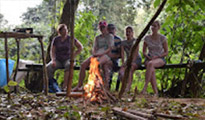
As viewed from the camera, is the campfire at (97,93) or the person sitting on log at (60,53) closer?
the campfire at (97,93)

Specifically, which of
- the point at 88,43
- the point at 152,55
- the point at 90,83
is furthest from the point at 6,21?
the point at 90,83

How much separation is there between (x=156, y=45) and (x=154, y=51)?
0.44ft

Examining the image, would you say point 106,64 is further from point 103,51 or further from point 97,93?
point 97,93

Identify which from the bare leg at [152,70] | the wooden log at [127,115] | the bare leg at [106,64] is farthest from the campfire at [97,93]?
the bare leg at [106,64]

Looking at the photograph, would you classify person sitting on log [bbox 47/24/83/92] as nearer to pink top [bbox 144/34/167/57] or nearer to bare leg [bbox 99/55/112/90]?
bare leg [bbox 99/55/112/90]

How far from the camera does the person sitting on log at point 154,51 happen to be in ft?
20.0

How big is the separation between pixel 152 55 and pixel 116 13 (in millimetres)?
14359

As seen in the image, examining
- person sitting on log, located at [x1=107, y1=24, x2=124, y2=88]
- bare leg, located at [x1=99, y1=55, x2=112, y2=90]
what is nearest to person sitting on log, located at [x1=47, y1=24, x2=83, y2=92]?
bare leg, located at [x1=99, y1=55, x2=112, y2=90]

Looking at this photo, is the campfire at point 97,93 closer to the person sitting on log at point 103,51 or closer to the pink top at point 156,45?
the person sitting on log at point 103,51

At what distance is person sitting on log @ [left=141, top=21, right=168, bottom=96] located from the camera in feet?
20.0

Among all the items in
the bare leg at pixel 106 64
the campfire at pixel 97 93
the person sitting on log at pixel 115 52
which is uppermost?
the person sitting on log at pixel 115 52

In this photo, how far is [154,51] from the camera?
641 cm

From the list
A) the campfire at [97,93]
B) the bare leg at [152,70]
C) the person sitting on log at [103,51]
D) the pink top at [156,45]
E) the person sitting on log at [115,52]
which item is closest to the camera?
the campfire at [97,93]

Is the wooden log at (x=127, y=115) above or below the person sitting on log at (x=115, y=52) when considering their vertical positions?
below
